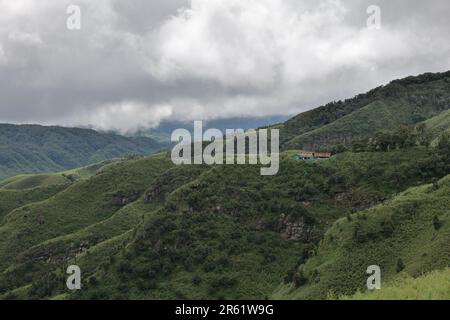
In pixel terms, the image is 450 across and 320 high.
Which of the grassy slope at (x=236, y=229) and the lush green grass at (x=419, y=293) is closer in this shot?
the lush green grass at (x=419, y=293)

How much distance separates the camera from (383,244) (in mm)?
93812

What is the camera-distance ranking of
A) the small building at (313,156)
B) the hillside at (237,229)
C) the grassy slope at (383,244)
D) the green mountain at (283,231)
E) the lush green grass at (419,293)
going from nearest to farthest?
the lush green grass at (419,293) < the grassy slope at (383,244) < the green mountain at (283,231) < the hillside at (237,229) < the small building at (313,156)

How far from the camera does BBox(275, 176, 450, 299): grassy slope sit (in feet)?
271

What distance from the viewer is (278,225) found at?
14438 centimetres

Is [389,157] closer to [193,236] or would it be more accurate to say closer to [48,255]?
[193,236]

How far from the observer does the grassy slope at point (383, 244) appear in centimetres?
8262

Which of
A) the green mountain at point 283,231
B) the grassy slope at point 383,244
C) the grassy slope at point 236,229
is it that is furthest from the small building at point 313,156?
the grassy slope at point 383,244

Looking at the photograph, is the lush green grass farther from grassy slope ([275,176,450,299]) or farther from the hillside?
the hillside

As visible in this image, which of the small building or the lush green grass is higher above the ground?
the small building

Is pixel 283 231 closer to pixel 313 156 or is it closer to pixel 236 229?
pixel 236 229

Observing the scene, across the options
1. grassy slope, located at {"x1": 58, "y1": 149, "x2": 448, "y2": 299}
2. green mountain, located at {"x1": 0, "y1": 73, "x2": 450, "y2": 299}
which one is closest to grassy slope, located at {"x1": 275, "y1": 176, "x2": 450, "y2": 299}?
green mountain, located at {"x1": 0, "y1": 73, "x2": 450, "y2": 299}

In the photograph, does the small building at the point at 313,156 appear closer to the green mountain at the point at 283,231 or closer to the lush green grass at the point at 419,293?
the green mountain at the point at 283,231

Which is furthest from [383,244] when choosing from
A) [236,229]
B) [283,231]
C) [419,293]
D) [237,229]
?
[419,293]
